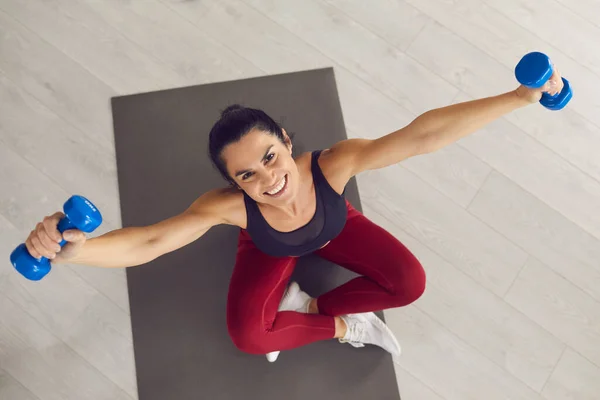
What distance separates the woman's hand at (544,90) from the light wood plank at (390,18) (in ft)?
3.02

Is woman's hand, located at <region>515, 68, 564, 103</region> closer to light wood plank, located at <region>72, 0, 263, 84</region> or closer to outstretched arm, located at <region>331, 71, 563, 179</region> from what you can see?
outstretched arm, located at <region>331, 71, 563, 179</region>

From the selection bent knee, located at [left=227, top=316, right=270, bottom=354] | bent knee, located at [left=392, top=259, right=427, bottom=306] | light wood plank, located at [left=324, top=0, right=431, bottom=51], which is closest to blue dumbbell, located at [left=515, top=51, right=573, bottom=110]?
bent knee, located at [left=392, top=259, right=427, bottom=306]

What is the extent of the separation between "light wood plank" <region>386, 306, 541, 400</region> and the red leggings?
8.6 inches

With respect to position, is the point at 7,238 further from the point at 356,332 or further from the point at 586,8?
the point at 586,8

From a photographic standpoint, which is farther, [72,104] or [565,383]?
[72,104]

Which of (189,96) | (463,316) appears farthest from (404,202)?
(189,96)

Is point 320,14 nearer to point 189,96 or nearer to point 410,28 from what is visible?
point 410,28

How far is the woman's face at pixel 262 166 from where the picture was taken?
40.8 inches

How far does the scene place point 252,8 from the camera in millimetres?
1860

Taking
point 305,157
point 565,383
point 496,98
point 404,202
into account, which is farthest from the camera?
point 404,202

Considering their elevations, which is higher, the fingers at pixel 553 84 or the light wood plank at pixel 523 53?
the fingers at pixel 553 84

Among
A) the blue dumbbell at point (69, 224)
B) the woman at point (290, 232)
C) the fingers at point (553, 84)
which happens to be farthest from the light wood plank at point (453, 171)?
the blue dumbbell at point (69, 224)

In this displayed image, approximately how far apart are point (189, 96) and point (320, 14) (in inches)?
21.4

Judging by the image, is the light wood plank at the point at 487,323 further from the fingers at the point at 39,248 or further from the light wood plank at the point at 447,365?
the fingers at the point at 39,248
